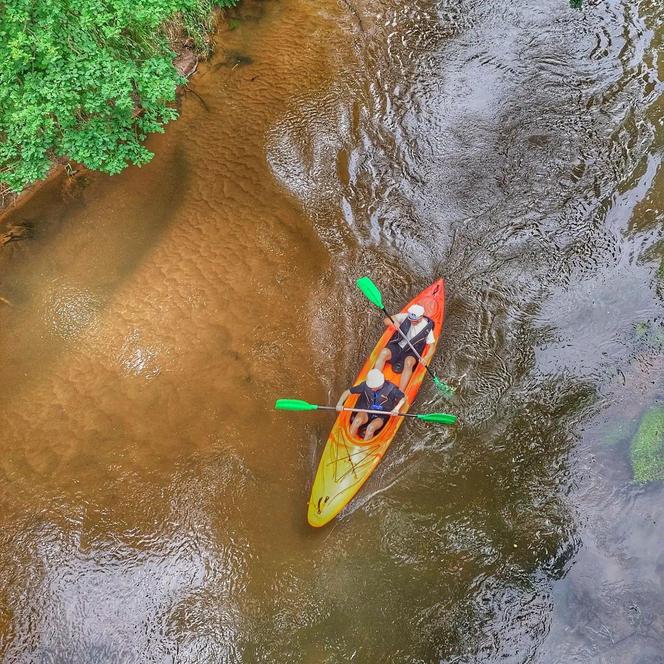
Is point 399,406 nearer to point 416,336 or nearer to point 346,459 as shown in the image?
point 346,459

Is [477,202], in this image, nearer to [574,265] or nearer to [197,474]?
[574,265]

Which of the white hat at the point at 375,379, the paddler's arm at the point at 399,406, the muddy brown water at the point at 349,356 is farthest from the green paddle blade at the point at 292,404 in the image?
the paddler's arm at the point at 399,406

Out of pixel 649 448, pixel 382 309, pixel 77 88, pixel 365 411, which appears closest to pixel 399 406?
pixel 365 411

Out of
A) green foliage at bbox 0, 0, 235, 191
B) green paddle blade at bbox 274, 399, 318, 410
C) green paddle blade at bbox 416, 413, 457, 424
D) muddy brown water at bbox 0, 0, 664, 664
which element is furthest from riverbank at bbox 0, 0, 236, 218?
green paddle blade at bbox 416, 413, 457, 424

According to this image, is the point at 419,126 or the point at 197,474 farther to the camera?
the point at 419,126

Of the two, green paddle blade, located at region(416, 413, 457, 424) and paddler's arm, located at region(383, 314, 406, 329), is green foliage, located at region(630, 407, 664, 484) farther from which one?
paddler's arm, located at region(383, 314, 406, 329)

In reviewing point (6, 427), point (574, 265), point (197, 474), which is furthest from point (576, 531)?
point (6, 427)
